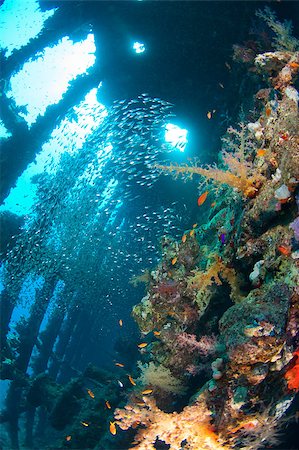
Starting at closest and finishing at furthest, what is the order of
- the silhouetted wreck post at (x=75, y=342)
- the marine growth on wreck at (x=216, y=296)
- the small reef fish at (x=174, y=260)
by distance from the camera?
1. the marine growth on wreck at (x=216, y=296)
2. the small reef fish at (x=174, y=260)
3. the silhouetted wreck post at (x=75, y=342)

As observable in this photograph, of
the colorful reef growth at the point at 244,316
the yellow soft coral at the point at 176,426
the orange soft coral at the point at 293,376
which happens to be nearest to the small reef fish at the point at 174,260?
the colorful reef growth at the point at 244,316

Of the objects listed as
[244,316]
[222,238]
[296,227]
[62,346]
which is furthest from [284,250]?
[62,346]

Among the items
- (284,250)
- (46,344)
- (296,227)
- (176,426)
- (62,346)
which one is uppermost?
(62,346)

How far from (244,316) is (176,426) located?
6.72ft

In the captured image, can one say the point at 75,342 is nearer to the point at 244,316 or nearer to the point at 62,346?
the point at 62,346

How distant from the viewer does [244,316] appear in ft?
10.5

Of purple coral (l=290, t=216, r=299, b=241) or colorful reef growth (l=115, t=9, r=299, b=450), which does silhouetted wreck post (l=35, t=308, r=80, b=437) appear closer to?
colorful reef growth (l=115, t=9, r=299, b=450)

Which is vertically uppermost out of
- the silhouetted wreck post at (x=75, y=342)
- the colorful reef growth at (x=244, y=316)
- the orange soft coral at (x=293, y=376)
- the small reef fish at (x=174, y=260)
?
the silhouetted wreck post at (x=75, y=342)

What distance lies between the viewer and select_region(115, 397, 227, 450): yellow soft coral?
3.75 meters

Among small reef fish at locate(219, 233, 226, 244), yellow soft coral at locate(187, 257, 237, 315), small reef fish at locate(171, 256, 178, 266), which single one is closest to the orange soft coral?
yellow soft coral at locate(187, 257, 237, 315)

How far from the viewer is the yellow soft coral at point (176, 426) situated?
375cm

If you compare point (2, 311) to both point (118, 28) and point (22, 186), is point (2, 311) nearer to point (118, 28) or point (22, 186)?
point (118, 28)

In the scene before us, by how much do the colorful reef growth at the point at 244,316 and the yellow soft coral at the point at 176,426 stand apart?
0.01 m

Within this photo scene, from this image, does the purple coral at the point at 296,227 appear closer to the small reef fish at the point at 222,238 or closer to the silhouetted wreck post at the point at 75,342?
the small reef fish at the point at 222,238
